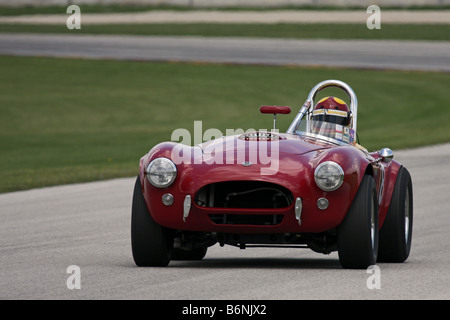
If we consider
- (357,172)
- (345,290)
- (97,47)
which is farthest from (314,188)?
(97,47)

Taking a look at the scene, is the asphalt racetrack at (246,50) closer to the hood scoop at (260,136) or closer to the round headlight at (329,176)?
the hood scoop at (260,136)

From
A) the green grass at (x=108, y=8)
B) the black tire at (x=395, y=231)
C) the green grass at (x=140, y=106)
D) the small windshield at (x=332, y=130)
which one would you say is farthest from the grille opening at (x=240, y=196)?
the green grass at (x=108, y=8)

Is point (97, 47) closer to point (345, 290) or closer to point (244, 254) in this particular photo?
point (244, 254)

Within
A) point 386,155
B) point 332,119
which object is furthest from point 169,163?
point 332,119

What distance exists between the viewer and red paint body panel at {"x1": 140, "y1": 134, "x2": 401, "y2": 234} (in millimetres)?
7551

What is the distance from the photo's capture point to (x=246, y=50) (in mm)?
40094

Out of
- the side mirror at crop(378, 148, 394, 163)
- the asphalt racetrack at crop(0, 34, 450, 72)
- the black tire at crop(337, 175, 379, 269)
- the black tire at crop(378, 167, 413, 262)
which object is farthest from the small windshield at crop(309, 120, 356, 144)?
the asphalt racetrack at crop(0, 34, 450, 72)

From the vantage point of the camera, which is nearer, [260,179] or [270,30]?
[260,179]

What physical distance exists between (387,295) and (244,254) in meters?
3.06

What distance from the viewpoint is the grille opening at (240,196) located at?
7.77 metres

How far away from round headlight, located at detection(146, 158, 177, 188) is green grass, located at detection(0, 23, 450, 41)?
35461 millimetres

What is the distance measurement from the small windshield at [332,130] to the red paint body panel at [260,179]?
1.42 m

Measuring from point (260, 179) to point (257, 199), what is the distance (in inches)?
13.3

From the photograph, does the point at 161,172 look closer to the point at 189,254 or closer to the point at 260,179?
the point at 260,179
